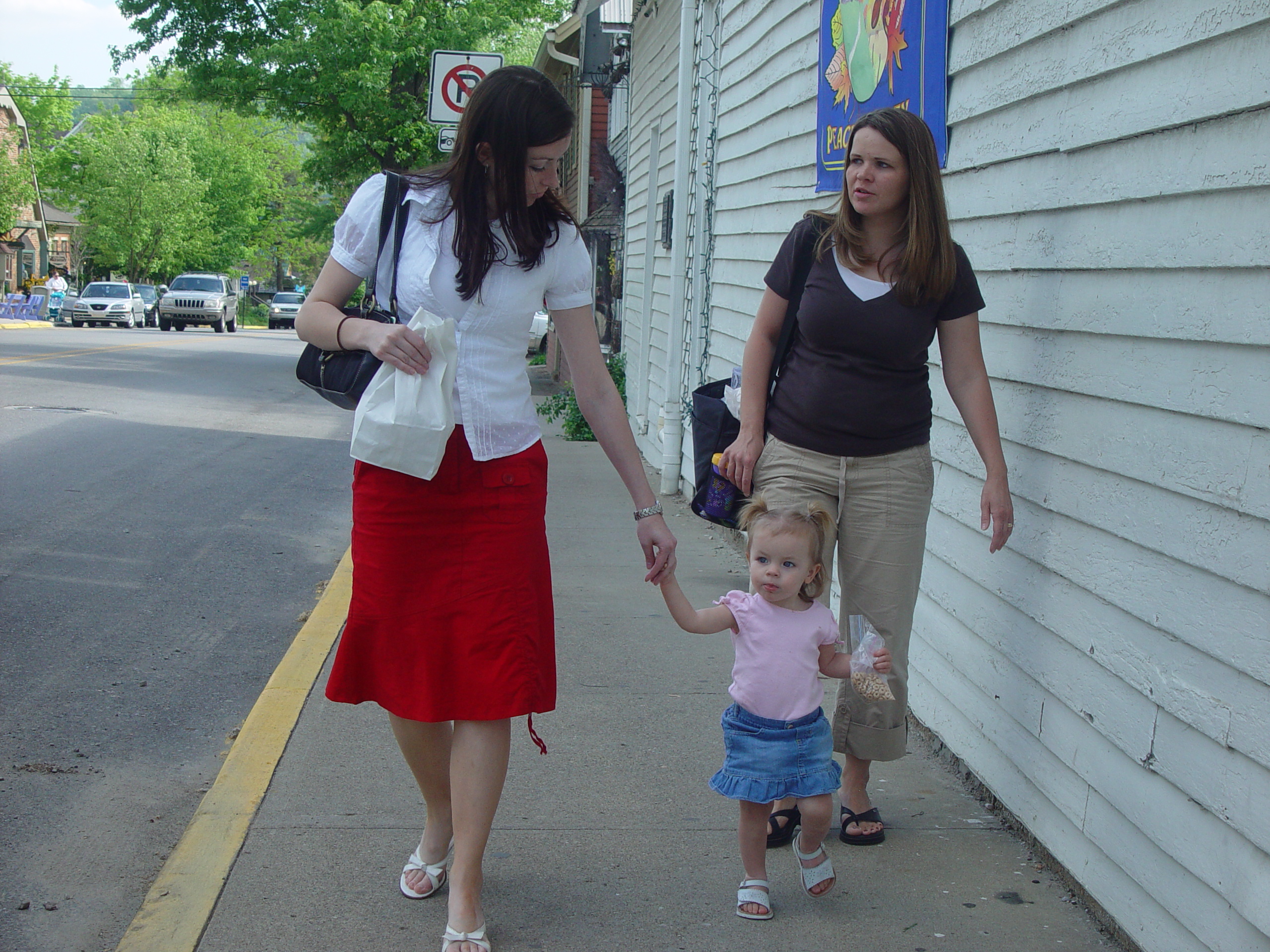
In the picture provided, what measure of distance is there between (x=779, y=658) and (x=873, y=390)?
743 millimetres

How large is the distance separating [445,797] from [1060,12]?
2.58 meters

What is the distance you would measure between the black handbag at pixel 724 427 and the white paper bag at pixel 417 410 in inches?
38.2

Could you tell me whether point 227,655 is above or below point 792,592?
below

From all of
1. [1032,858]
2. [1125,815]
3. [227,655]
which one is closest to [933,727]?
[1032,858]

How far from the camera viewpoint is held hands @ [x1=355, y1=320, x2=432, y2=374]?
251cm

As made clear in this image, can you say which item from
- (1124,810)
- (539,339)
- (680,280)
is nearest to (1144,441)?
(1124,810)

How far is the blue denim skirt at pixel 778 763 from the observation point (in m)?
2.83

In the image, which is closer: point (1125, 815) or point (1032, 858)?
point (1125, 815)

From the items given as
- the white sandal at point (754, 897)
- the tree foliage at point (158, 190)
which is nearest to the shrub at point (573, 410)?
the white sandal at point (754, 897)

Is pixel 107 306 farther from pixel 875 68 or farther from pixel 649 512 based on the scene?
pixel 649 512

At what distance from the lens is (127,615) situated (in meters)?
5.62

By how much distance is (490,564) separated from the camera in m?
2.69

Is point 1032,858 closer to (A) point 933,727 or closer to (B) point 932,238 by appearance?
(A) point 933,727

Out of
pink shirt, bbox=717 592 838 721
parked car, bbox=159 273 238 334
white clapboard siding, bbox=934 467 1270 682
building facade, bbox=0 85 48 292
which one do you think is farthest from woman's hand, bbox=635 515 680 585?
building facade, bbox=0 85 48 292
